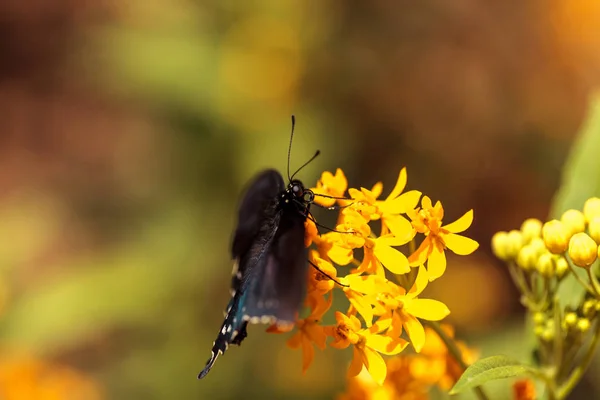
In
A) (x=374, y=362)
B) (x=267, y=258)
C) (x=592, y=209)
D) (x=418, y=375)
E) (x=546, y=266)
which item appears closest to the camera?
(x=267, y=258)

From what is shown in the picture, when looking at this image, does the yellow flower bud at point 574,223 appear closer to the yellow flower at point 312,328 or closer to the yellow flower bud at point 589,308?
the yellow flower bud at point 589,308

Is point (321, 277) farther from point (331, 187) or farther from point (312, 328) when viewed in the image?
point (331, 187)

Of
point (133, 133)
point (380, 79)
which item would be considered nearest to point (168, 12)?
point (380, 79)

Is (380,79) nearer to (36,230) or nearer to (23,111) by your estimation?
(36,230)

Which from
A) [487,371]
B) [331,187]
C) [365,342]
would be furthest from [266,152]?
[487,371]

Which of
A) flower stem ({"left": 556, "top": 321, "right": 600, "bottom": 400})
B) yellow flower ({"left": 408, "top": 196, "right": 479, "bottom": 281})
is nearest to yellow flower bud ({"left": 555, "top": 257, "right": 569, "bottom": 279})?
flower stem ({"left": 556, "top": 321, "right": 600, "bottom": 400})

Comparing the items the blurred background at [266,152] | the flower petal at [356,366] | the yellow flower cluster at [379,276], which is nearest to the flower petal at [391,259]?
the yellow flower cluster at [379,276]
